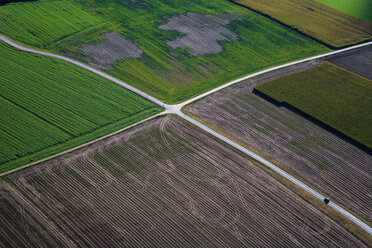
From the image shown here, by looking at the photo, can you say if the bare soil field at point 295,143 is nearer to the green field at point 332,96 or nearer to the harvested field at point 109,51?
the green field at point 332,96

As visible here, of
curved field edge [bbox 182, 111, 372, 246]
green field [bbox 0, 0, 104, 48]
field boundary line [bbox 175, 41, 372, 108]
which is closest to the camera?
curved field edge [bbox 182, 111, 372, 246]

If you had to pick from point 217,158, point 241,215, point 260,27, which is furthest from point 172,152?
point 260,27

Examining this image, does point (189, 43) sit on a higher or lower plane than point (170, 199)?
higher

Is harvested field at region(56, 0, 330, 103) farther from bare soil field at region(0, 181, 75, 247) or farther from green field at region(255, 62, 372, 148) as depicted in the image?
bare soil field at region(0, 181, 75, 247)

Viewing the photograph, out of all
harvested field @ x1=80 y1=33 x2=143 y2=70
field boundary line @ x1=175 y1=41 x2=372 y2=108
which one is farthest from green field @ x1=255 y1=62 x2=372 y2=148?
harvested field @ x1=80 y1=33 x2=143 y2=70

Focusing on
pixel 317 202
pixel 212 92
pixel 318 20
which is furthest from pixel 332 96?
pixel 318 20

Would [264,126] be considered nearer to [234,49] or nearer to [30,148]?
[234,49]

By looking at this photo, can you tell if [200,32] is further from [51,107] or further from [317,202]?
[317,202]
